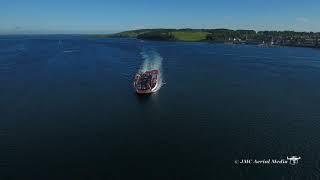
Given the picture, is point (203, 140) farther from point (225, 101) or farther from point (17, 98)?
point (17, 98)

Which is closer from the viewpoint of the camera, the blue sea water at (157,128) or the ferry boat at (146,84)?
the blue sea water at (157,128)

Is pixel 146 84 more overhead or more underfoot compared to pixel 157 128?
more overhead

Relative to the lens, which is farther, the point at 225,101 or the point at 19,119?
the point at 225,101

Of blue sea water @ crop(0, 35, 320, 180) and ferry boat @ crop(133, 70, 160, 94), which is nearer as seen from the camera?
blue sea water @ crop(0, 35, 320, 180)

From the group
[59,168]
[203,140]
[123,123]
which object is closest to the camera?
[59,168]

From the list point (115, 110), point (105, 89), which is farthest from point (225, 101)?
point (105, 89)

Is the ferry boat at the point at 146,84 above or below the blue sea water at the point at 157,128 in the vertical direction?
above

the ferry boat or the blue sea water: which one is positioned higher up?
the ferry boat

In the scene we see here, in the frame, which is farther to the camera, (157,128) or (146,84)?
(146,84)
